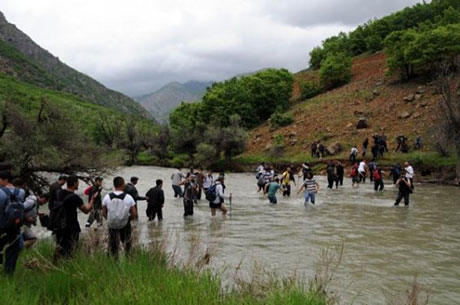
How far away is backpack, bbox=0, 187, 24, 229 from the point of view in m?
7.50

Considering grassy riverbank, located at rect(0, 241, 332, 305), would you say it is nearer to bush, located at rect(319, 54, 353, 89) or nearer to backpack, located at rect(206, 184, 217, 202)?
backpack, located at rect(206, 184, 217, 202)

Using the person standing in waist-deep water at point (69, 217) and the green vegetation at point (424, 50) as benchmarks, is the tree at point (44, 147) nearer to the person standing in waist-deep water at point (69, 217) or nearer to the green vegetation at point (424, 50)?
the person standing in waist-deep water at point (69, 217)

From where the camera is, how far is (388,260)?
11.6m

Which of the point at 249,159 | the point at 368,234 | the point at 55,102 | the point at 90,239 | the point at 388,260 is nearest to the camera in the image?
the point at 90,239

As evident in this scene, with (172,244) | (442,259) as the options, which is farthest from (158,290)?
(442,259)

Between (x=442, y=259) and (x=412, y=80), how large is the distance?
178 ft

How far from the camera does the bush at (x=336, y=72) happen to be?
242 ft

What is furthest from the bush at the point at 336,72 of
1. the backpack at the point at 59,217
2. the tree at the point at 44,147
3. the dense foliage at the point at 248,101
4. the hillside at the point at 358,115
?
the backpack at the point at 59,217

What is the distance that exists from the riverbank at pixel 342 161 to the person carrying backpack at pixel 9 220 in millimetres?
31598

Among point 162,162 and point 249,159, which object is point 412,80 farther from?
point 162,162

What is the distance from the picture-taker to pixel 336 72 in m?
73.8

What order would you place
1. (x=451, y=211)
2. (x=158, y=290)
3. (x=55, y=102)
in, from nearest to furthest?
(x=158, y=290), (x=451, y=211), (x=55, y=102)

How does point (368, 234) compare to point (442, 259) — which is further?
point (368, 234)

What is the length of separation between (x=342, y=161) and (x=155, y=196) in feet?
99.5
